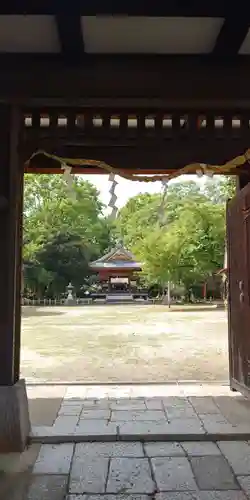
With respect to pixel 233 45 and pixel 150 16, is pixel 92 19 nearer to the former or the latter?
pixel 150 16

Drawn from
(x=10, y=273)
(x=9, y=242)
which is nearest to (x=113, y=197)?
(x=9, y=242)

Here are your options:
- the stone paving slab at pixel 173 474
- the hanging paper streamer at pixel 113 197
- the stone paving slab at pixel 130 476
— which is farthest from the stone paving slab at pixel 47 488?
the hanging paper streamer at pixel 113 197

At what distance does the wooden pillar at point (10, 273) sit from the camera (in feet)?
9.96

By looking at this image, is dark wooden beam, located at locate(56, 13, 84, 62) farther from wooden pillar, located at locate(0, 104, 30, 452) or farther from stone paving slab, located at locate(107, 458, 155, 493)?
stone paving slab, located at locate(107, 458, 155, 493)

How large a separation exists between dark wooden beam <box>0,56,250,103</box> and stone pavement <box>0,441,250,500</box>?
224 cm

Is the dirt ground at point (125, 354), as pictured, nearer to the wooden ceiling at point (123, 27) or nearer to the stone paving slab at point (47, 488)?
the stone paving slab at point (47, 488)

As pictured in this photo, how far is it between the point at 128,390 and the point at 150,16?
11.8ft

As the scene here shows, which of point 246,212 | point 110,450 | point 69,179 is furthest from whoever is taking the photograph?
point 246,212

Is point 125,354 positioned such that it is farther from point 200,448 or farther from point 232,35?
point 232,35

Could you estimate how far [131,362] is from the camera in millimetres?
6918

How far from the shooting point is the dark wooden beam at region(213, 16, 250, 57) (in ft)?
7.50

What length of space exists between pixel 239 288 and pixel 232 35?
2.54 meters

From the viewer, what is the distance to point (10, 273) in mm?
3119

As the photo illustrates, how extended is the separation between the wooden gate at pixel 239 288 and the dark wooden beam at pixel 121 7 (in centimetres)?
207
